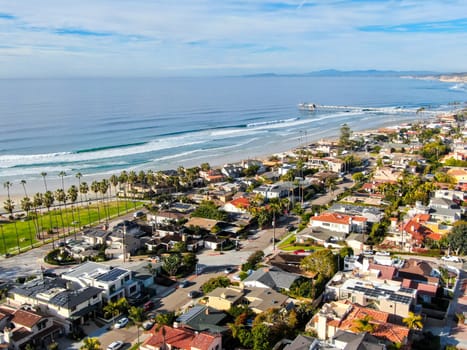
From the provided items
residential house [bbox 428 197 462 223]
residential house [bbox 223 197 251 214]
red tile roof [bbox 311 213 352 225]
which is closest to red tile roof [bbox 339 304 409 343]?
red tile roof [bbox 311 213 352 225]

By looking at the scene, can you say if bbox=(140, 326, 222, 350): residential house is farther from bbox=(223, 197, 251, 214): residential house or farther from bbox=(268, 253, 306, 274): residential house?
bbox=(223, 197, 251, 214): residential house

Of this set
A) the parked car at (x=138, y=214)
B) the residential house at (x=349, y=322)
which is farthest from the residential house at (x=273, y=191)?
the residential house at (x=349, y=322)

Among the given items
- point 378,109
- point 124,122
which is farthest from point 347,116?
point 124,122

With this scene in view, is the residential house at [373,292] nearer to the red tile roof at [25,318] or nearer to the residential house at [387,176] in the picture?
the red tile roof at [25,318]

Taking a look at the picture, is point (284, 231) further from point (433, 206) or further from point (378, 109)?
point (378, 109)

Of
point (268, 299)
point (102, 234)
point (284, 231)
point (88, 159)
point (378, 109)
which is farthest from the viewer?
point (378, 109)
